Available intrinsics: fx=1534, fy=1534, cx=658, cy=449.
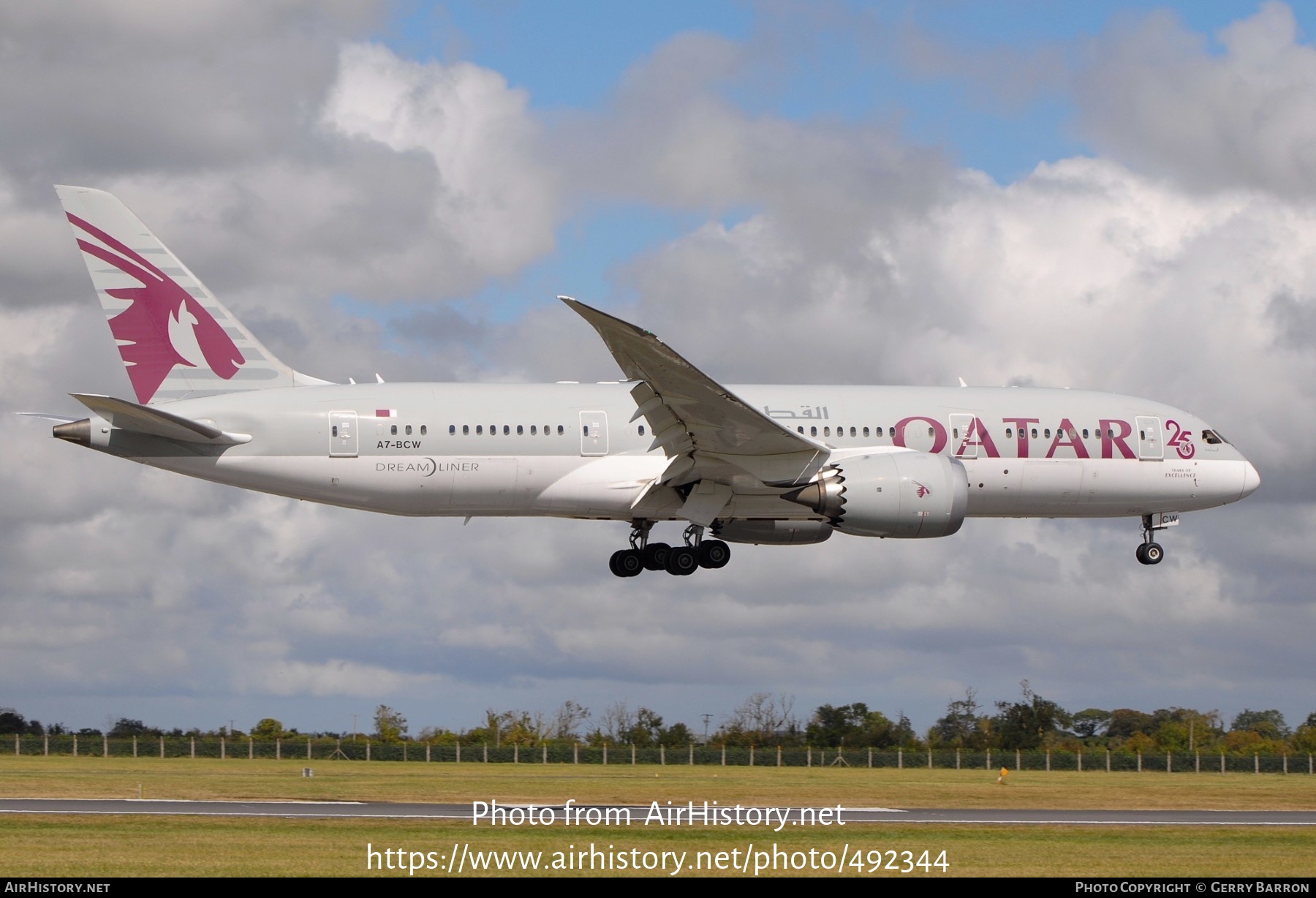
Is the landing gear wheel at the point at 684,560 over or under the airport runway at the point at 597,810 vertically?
over

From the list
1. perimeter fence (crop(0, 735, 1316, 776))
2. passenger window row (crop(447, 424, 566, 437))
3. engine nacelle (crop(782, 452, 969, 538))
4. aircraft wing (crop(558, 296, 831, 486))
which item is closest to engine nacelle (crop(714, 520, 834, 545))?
aircraft wing (crop(558, 296, 831, 486))

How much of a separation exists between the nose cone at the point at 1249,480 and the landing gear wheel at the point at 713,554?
1331 centimetres

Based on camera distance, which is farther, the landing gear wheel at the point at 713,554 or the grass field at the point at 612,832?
the landing gear wheel at the point at 713,554

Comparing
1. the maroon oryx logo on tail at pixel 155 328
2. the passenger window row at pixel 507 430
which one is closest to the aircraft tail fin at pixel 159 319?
the maroon oryx logo on tail at pixel 155 328

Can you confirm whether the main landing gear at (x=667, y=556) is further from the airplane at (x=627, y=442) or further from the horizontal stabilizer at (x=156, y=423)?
the horizontal stabilizer at (x=156, y=423)

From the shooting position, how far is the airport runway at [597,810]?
83.5ft

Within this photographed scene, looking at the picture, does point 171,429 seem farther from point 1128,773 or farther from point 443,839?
point 1128,773

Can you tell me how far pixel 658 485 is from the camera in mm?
34156

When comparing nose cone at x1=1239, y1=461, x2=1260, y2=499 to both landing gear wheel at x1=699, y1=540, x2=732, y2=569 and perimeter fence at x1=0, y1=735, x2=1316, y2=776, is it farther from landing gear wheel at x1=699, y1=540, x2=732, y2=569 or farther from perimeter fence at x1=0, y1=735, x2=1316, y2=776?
perimeter fence at x1=0, y1=735, x2=1316, y2=776

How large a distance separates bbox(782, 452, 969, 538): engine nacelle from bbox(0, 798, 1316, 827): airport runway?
5.96 metres

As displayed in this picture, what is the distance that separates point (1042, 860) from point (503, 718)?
4881cm

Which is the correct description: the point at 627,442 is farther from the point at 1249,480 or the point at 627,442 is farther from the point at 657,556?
the point at 1249,480

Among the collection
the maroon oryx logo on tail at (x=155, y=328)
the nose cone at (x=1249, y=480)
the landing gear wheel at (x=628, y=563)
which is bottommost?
the landing gear wheel at (x=628, y=563)
